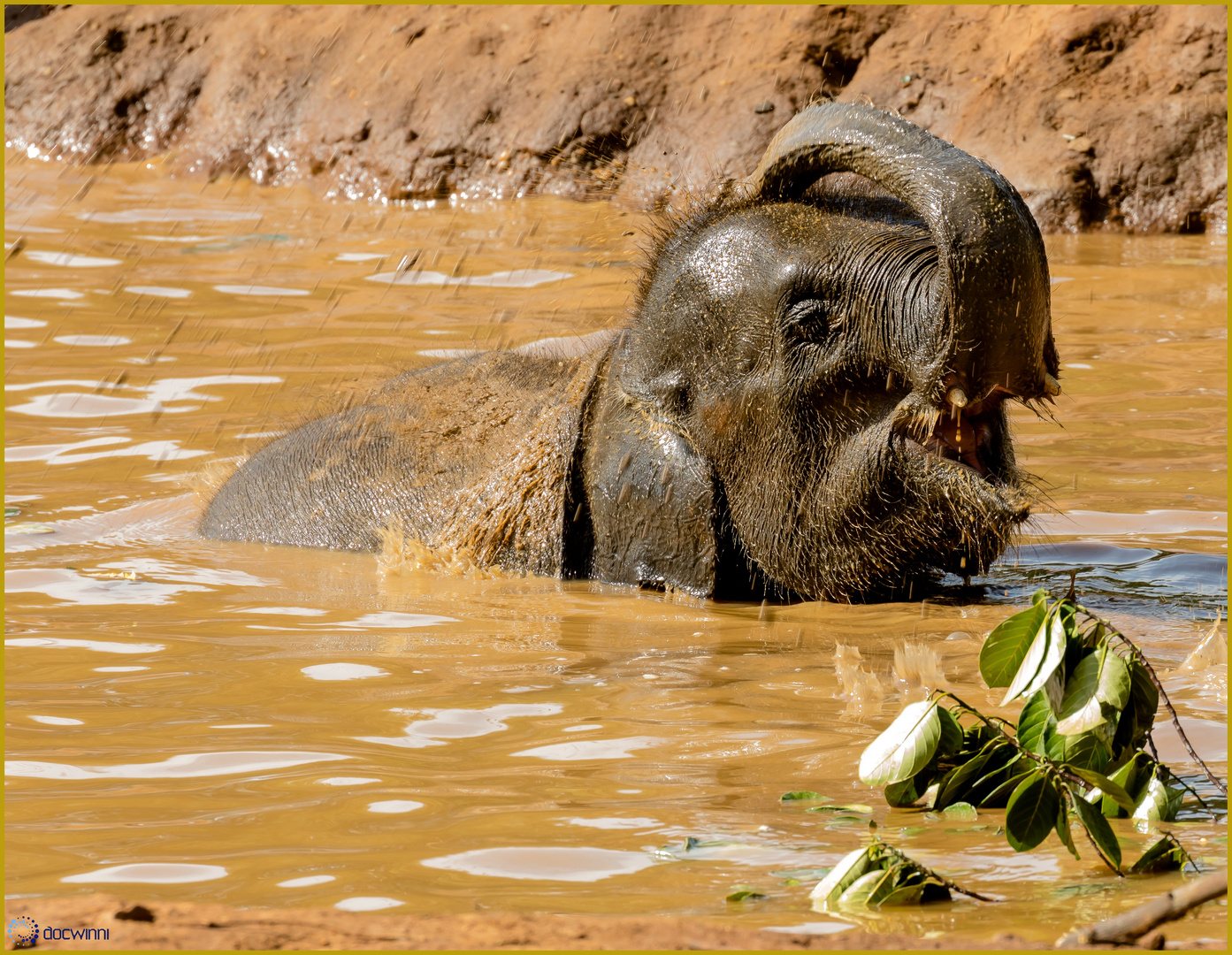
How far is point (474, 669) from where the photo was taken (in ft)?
13.3

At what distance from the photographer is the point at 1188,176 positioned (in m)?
10.5

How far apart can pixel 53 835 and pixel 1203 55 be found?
988cm

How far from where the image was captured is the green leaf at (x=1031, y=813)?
2.43m

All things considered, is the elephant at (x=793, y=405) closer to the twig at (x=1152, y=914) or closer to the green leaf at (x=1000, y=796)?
the green leaf at (x=1000, y=796)

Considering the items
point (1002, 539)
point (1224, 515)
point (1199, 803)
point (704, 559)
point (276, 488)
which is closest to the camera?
point (1199, 803)

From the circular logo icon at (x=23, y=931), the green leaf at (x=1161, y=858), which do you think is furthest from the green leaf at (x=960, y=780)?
the circular logo icon at (x=23, y=931)

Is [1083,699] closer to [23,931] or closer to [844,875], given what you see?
[844,875]

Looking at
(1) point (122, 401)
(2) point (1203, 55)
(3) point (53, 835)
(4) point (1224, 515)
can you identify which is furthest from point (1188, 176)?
(3) point (53, 835)

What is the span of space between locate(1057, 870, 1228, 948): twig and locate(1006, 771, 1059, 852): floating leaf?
1.49 ft

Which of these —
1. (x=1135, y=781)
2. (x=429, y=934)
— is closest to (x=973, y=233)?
(x=1135, y=781)

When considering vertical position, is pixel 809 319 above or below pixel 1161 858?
above

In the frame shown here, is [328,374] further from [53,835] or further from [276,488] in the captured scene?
[53,835]

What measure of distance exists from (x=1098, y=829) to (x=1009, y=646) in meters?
0.48

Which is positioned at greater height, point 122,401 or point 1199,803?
point 122,401
